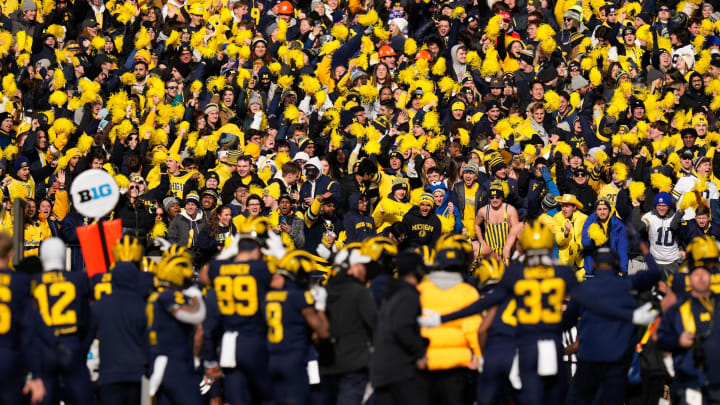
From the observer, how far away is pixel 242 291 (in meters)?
11.3

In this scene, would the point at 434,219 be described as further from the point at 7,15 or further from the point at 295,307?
the point at 7,15

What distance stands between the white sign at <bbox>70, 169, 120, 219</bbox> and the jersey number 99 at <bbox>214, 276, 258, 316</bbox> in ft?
7.35

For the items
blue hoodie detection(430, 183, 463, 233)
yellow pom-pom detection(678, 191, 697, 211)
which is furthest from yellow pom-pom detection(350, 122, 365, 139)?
yellow pom-pom detection(678, 191, 697, 211)

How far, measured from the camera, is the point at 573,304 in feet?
41.5

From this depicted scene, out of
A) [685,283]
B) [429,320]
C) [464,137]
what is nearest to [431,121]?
[464,137]

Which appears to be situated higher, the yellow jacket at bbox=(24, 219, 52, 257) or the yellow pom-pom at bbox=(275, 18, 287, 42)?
the yellow pom-pom at bbox=(275, 18, 287, 42)

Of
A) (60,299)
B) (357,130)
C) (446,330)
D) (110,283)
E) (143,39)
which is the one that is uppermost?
(143,39)

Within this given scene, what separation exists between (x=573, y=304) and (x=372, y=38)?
376 inches

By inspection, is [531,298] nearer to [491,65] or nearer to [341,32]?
[491,65]

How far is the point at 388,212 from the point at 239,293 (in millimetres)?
5240

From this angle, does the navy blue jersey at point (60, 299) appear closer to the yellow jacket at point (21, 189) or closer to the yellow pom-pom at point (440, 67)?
the yellow jacket at point (21, 189)

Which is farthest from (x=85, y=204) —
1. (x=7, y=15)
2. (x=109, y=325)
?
(x=7, y=15)

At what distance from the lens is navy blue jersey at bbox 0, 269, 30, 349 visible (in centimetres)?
1109

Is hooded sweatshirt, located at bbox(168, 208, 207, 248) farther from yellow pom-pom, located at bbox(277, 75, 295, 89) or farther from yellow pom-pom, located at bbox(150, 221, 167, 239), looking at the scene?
yellow pom-pom, located at bbox(277, 75, 295, 89)
